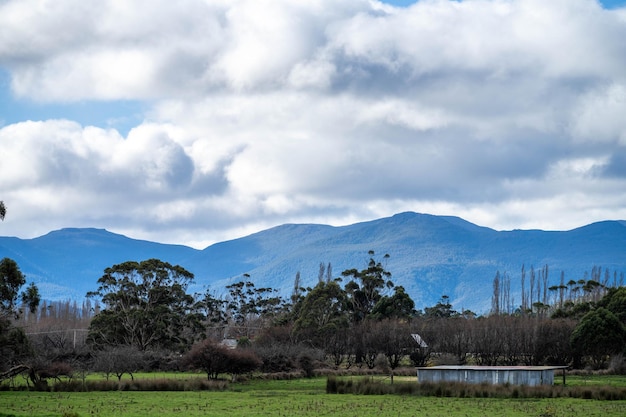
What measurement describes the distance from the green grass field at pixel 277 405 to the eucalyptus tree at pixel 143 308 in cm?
3334

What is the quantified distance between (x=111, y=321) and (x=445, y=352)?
36737 mm

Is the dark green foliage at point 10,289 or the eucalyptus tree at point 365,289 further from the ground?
the eucalyptus tree at point 365,289

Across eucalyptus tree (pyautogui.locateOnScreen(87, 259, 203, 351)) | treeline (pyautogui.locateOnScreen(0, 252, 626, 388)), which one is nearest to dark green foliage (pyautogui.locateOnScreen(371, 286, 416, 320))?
treeline (pyautogui.locateOnScreen(0, 252, 626, 388))

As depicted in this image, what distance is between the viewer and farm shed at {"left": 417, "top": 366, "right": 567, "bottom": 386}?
5781 centimetres

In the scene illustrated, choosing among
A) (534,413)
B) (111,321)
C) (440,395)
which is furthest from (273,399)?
(111,321)

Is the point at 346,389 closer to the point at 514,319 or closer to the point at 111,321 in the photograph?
the point at 111,321

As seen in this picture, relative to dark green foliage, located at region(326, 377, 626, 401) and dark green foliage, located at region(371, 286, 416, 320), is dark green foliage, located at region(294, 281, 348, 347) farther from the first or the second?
dark green foliage, located at region(326, 377, 626, 401)

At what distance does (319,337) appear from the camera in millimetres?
94125

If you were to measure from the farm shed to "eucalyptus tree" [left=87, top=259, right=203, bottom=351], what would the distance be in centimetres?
3610

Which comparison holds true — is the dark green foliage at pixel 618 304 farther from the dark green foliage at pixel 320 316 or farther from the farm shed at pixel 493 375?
the farm shed at pixel 493 375

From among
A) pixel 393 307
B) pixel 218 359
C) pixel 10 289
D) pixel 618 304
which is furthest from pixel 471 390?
pixel 393 307

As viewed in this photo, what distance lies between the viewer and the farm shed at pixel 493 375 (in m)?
57.8

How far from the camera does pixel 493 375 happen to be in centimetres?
5803

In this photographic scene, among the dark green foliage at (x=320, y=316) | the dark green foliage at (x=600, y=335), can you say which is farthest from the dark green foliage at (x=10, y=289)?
the dark green foliage at (x=600, y=335)
